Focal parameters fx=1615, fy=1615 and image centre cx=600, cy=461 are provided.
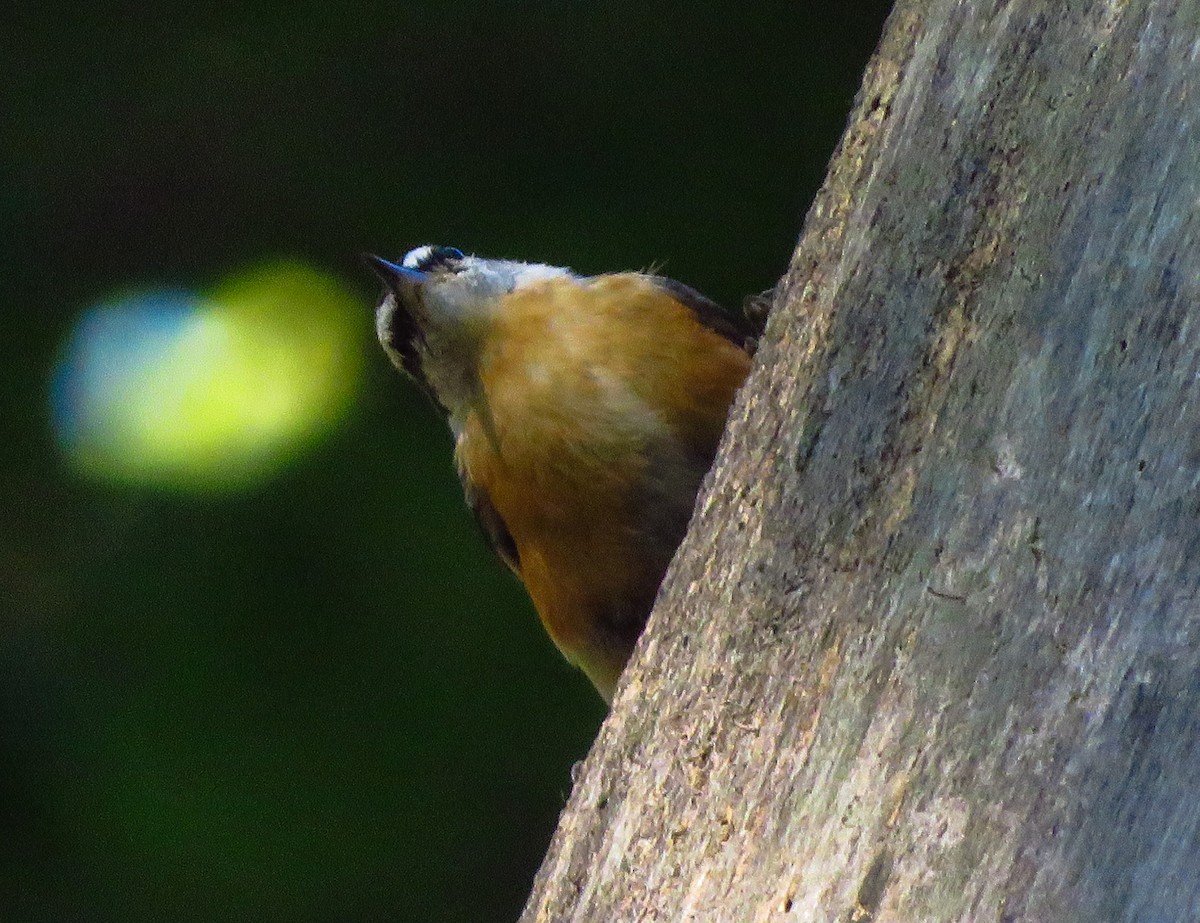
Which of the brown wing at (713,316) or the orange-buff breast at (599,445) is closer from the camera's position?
the orange-buff breast at (599,445)

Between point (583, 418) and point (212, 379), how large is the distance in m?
1.06

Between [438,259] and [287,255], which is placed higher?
[438,259]

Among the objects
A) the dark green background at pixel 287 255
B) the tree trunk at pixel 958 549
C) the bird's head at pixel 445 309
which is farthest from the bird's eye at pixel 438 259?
the tree trunk at pixel 958 549

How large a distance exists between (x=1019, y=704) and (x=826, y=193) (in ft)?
2.04

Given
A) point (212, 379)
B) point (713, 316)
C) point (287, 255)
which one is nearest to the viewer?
point (713, 316)

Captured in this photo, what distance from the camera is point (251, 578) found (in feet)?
12.0

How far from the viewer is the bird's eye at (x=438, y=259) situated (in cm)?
304

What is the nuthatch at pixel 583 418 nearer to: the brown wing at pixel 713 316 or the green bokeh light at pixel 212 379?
the brown wing at pixel 713 316

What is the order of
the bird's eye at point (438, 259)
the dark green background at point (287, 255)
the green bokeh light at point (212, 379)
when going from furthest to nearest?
the dark green background at point (287, 255) → the green bokeh light at point (212, 379) → the bird's eye at point (438, 259)

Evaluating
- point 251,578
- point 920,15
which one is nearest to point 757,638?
point 920,15

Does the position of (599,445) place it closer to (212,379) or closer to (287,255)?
(212,379)

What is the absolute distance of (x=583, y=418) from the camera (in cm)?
260

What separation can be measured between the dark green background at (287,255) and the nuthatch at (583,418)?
2.32ft

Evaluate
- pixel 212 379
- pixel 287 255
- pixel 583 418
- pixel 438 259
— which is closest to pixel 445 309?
pixel 438 259
